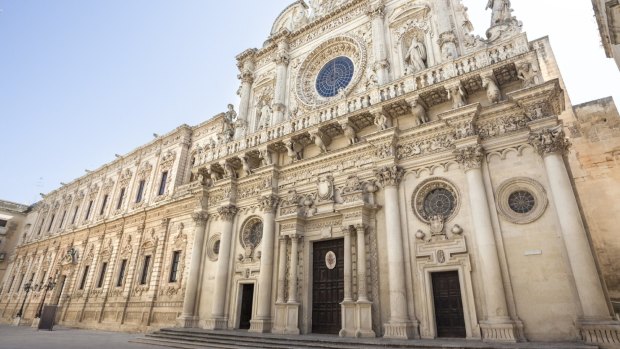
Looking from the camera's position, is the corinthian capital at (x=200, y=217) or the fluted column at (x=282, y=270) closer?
the fluted column at (x=282, y=270)

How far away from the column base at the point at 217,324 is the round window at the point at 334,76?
10758mm

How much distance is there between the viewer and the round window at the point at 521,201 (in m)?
9.14

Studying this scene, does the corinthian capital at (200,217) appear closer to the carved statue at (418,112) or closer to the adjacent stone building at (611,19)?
→ the carved statue at (418,112)

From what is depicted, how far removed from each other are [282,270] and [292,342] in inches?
127

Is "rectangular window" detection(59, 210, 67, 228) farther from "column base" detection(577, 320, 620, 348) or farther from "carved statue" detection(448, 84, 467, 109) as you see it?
"column base" detection(577, 320, 620, 348)

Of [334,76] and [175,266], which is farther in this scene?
[175,266]

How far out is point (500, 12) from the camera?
468 inches

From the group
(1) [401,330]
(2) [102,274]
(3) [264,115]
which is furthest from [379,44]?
(2) [102,274]

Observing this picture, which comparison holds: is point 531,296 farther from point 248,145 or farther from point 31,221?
point 31,221

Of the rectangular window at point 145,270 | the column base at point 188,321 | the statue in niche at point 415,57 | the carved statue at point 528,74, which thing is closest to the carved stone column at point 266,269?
the column base at point 188,321

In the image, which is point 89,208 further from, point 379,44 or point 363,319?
point 363,319

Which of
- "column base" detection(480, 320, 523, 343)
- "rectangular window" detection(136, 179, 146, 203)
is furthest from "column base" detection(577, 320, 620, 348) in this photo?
"rectangular window" detection(136, 179, 146, 203)

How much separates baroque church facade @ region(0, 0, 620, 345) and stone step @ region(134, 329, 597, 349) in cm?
68

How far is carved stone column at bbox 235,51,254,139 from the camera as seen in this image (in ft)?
60.3
